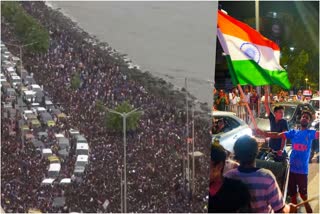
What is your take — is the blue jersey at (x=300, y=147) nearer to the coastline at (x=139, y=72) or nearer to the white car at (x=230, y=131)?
the white car at (x=230, y=131)

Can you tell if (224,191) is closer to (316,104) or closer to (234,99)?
(234,99)

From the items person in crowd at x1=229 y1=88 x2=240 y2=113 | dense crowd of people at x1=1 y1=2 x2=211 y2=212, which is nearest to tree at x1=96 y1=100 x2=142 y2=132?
dense crowd of people at x1=1 y1=2 x2=211 y2=212

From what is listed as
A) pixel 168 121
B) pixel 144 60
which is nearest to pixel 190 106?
pixel 168 121

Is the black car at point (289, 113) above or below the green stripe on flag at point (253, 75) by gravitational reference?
below

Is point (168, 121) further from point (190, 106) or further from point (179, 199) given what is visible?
point (179, 199)

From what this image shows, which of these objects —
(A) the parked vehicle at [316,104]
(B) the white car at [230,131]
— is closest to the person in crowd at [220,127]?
(B) the white car at [230,131]

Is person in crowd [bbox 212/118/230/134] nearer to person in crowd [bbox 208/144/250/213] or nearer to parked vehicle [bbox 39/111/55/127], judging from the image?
person in crowd [bbox 208/144/250/213]
